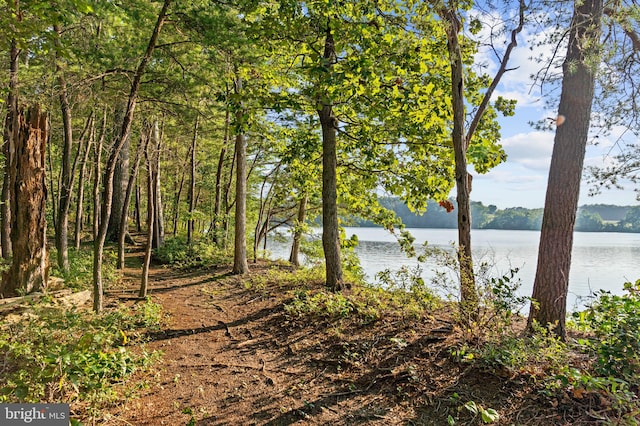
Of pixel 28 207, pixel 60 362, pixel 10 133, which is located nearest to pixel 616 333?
pixel 60 362

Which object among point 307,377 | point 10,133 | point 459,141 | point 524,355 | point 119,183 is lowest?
point 307,377

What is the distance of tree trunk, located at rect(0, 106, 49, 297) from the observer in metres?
5.93

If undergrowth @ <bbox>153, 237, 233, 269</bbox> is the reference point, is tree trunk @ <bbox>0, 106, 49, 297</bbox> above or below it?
above

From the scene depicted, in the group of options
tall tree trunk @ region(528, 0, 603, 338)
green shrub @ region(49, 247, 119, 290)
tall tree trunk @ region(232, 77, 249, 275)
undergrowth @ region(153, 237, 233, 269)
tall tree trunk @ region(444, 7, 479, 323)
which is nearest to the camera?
tall tree trunk @ region(528, 0, 603, 338)

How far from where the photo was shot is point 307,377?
4066 mm

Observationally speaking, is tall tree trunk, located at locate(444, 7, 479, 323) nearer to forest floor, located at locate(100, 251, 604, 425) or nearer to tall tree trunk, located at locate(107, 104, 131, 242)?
forest floor, located at locate(100, 251, 604, 425)

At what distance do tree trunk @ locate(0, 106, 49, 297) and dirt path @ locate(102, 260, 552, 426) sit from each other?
2446 mm

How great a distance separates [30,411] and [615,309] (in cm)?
488

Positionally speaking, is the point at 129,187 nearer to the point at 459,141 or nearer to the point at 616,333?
the point at 459,141

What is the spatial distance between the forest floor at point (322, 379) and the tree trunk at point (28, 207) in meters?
2.44

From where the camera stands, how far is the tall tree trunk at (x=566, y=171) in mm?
4180

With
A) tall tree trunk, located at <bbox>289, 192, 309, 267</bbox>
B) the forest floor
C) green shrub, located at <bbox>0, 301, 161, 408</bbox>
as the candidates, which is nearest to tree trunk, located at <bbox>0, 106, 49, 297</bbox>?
green shrub, located at <bbox>0, 301, 161, 408</bbox>

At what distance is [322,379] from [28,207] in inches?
227

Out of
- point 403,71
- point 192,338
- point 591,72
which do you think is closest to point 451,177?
point 403,71
